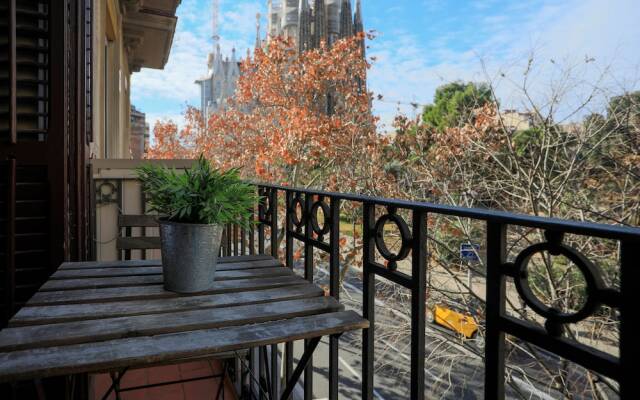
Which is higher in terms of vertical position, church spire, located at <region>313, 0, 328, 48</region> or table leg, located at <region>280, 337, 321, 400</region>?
church spire, located at <region>313, 0, 328, 48</region>

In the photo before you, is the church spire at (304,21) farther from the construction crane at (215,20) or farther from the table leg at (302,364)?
the table leg at (302,364)

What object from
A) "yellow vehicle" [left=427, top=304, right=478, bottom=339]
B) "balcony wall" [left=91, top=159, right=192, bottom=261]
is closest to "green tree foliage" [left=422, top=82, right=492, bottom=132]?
"yellow vehicle" [left=427, top=304, right=478, bottom=339]

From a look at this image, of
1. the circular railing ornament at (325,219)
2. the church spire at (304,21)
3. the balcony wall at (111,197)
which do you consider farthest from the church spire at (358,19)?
the circular railing ornament at (325,219)

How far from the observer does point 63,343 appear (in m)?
1.01

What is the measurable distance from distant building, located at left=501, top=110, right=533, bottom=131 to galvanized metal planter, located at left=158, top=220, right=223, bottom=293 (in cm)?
496

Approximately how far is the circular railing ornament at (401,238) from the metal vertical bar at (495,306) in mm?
282

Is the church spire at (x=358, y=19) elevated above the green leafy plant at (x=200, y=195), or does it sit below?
above

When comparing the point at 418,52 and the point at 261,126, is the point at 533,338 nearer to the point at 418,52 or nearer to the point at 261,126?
the point at 261,126

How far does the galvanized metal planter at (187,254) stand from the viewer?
138 cm

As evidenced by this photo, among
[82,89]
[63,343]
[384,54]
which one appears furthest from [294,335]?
[384,54]

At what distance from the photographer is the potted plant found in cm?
139

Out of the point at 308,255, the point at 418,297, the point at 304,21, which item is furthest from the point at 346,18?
the point at 418,297

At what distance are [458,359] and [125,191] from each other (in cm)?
432

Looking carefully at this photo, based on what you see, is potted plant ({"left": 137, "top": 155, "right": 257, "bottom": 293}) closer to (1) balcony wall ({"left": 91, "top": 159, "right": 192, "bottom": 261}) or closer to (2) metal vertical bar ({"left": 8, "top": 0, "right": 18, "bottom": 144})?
(2) metal vertical bar ({"left": 8, "top": 0, "right": 18, "bottom": 144})
